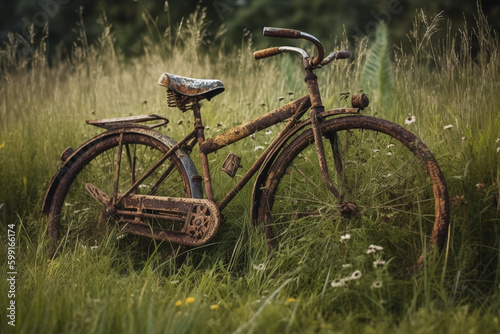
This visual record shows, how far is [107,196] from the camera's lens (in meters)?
3.60

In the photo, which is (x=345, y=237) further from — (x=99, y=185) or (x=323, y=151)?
(x=99, y=185)

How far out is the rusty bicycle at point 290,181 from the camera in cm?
278

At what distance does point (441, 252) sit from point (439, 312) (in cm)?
38

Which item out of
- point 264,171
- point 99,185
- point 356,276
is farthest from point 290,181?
point 99,185

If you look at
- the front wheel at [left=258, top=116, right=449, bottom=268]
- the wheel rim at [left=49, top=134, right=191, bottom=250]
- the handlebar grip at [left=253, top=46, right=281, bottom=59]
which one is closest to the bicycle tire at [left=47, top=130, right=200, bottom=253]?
the wheel rim at [left=49, top=134, right=191, bottom=250]

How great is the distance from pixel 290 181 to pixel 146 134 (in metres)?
1.00

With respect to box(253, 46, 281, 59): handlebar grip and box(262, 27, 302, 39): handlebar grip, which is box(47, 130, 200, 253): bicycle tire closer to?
box(253, 46, 281, 59): handlebar grip

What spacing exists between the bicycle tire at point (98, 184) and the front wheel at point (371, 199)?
24.8 inches

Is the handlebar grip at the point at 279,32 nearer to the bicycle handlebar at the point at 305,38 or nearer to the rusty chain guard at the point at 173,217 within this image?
the bicycle handlebar at the point at 305,38

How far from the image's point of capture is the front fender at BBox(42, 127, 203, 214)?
3324 mm

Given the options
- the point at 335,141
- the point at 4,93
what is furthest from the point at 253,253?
the point at 4,93

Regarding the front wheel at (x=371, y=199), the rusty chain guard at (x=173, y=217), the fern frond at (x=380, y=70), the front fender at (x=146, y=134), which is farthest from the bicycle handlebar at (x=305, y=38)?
the fern frond at (x=380, y=70)

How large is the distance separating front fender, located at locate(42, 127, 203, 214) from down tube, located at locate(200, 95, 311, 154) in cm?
13

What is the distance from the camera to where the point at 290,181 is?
3168mm
